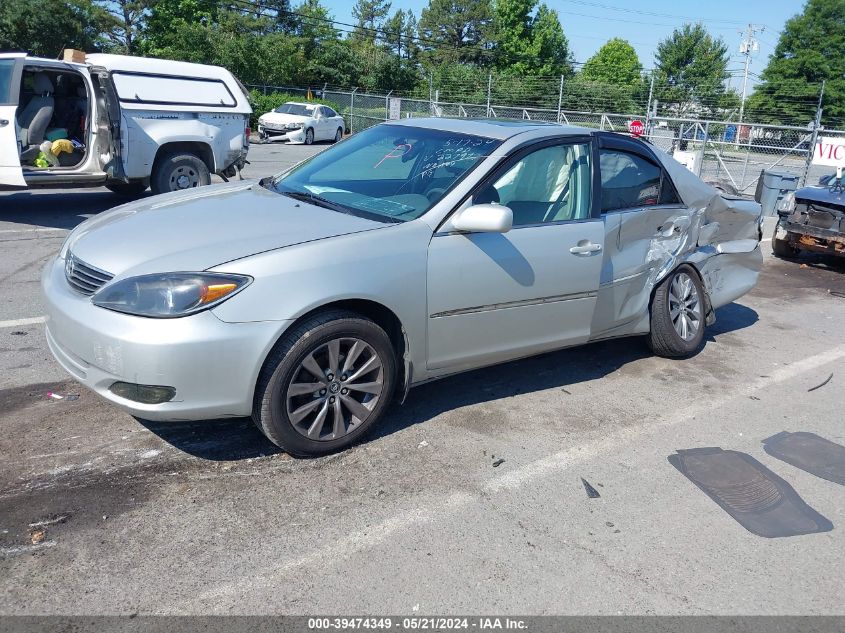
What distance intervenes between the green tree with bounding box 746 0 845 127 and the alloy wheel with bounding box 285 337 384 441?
2070 inches

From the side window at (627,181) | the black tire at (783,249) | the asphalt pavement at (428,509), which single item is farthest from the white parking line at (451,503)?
the black tire at (783,249)

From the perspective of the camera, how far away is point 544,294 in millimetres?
4418

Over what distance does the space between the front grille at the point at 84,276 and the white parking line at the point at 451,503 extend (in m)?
1.57

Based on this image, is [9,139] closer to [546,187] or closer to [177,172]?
[177,172]

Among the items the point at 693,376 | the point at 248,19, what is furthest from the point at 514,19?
the point at 693,376

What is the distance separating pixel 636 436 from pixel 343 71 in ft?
160

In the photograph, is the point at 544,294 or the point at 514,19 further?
the point at 514,19

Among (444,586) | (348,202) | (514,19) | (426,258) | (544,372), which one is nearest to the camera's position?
(444,586)

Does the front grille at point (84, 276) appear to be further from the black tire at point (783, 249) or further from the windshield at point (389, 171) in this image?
the black tire at point (783, 249)

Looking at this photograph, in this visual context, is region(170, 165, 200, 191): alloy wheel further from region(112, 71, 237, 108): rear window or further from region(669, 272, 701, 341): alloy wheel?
region(669, 272, 701, 341): alloy wheel

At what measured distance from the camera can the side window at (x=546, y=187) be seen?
4.34 m

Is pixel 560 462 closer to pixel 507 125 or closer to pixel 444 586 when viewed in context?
pixel 444 586

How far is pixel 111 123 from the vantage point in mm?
9430

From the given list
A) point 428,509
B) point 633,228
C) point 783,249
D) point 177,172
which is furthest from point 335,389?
point 783,249
